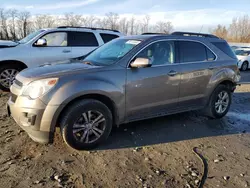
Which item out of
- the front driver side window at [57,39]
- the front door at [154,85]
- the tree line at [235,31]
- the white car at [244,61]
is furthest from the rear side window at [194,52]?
the tree line at [235,31]

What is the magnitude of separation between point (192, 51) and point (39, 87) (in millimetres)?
2996

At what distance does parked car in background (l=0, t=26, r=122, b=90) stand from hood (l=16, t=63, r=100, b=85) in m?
3.46

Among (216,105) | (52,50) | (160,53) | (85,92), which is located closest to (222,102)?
(216,105)

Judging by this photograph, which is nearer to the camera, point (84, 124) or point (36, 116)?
point (36, 116)

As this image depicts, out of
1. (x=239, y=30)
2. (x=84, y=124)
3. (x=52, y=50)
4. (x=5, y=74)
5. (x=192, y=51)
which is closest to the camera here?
(x=84, y=124)

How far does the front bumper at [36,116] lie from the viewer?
130 inches

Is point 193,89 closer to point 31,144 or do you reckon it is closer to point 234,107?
point 234,107

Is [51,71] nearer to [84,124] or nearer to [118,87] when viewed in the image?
[84,124]

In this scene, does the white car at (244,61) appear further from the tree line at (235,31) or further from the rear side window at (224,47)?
the tree line at (235,31)

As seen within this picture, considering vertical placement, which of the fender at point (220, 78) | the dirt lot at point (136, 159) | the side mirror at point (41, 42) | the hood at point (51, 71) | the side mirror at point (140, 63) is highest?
the side mirror at point (41, 42)

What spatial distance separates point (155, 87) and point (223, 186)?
6.08 feet

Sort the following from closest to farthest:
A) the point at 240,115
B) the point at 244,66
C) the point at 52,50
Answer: the point at 240,115 → the point at 52,50 → the point at 244,66

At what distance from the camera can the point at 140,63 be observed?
3846 mm

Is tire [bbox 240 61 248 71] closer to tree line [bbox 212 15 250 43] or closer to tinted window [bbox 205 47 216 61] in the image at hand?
tinted window [bbox 205 47 216 61]
